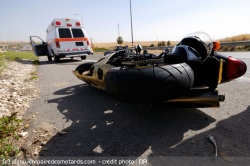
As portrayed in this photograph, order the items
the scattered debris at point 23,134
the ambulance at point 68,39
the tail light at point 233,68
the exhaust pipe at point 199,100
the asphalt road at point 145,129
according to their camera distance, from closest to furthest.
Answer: the asphalt road at point 145,129 < the exhaust pipe at point 199,100 < the scattered debris at point 23,134 < the tail light at point 233,68 < the ambulance at point 68,39

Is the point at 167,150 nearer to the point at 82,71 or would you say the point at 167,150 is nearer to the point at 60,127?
the point at 60,127

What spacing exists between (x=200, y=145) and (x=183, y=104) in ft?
1.88

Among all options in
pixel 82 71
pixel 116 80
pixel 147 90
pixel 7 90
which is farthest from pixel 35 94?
pixel 147 90

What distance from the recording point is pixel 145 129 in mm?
2520

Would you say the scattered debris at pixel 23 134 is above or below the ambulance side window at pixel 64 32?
below

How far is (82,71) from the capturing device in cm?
502

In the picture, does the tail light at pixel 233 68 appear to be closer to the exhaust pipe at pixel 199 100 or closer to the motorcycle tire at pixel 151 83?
the exhaust pipe at pixel 199 100

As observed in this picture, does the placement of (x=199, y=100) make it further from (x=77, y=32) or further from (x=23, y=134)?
(x=77, y=32)

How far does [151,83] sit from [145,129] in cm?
76

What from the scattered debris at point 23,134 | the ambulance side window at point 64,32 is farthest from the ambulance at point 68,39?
the scattered debris at point 23,134

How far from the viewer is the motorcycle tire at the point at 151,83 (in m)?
2.09

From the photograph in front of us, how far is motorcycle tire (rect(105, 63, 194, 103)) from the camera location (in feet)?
6.84

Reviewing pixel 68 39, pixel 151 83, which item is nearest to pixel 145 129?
pixel 151 83

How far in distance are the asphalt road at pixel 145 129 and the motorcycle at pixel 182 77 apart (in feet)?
1.12
